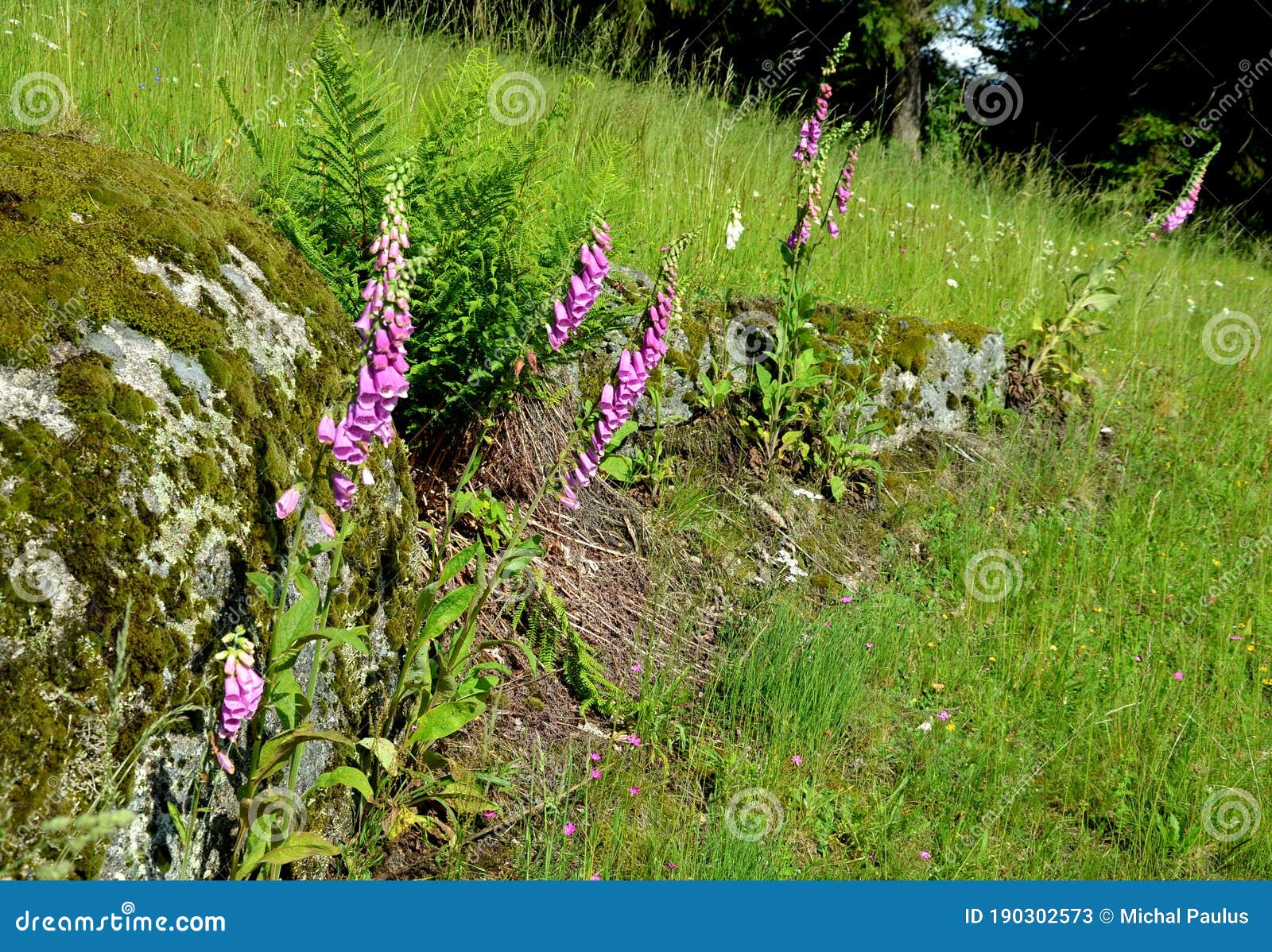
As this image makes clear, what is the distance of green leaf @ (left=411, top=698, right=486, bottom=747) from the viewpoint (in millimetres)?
2469

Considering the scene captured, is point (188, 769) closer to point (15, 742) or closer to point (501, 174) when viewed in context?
point (15, 742)

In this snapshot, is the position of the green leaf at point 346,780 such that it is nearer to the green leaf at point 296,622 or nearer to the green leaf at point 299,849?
the green leaf at point 299,849

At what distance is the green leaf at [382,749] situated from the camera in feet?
7.47

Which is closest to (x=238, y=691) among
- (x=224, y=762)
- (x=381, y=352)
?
(x=224, y=762)

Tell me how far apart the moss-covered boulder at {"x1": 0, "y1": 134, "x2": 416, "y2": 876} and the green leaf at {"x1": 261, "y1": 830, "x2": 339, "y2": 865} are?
0.10m

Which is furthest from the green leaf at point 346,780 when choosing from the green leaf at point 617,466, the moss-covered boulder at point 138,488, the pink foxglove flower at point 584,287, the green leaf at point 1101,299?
the green leaf at point 1101,299

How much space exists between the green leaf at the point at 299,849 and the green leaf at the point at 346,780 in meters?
0.12

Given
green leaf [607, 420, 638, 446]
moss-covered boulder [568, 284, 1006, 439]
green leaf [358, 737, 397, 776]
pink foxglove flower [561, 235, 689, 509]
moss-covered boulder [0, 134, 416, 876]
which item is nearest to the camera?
moss-covered boulder [0, 134, 416, 876]

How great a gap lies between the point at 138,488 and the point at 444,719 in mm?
992

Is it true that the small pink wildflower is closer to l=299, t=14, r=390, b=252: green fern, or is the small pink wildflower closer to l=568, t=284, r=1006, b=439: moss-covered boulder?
l=299, t=14, r=390, b=252: green fern

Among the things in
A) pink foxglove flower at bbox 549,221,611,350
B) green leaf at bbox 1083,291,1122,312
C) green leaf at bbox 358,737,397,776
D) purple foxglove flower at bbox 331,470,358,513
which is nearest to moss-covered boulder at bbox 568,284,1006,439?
green leaf at bbox 1083,291,1122,312

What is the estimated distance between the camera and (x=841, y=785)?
3047 millimetres

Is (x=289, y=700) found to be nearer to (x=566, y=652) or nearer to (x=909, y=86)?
(x=566, y=652)

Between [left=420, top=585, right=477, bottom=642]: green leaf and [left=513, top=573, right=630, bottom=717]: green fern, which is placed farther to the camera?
[left=513, top=573, right=630, bottom=717]: green fern
